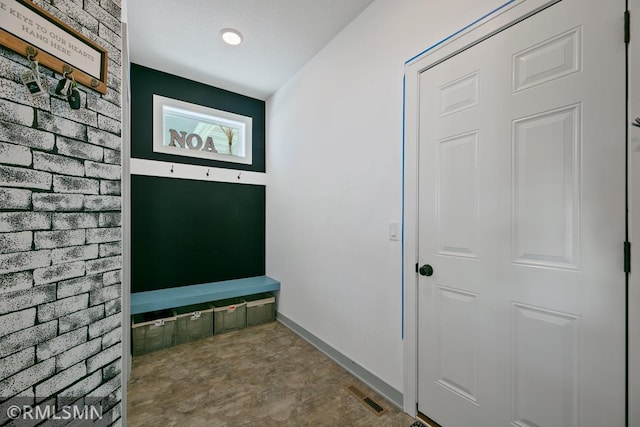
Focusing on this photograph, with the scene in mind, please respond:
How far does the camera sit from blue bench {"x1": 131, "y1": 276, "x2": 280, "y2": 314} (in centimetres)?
253

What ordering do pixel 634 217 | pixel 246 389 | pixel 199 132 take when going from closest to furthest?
pixel 634 217, pixel 246 389, pixel 199 132

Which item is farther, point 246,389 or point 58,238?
point 246,389

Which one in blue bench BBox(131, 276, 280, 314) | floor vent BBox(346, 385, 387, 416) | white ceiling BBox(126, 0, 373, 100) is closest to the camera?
floor vent BBox(346, 385, 387, 416)

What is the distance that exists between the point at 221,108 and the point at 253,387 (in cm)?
296

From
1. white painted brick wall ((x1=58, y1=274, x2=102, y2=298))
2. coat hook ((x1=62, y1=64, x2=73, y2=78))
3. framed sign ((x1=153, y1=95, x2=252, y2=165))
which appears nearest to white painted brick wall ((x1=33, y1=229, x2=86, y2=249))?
white painted brick wall ((x1=58, y1=274, x2=102, y2=298))

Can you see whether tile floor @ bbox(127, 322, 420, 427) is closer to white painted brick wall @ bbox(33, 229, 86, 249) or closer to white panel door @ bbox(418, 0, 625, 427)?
white panel door @ bbox(418, 0, 625, 427)

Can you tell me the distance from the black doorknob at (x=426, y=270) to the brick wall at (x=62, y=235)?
5.08 feet

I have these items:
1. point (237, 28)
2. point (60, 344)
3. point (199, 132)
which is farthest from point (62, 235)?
point (199, 132)

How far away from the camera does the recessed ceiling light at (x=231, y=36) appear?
2307 mm

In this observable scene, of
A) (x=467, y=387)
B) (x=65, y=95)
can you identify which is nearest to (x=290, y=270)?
(x=467, y=387)

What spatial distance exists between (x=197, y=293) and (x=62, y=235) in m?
1.98

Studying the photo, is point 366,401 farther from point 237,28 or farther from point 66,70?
point 237,28

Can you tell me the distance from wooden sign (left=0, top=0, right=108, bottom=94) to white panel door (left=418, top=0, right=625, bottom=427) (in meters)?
1.59

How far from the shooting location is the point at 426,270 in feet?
5.22
